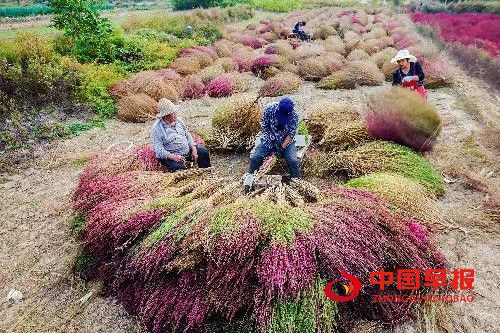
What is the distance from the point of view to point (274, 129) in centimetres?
471

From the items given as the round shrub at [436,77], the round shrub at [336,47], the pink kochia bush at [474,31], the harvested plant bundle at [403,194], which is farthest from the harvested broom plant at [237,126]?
the pink kochia bush at [474,31]

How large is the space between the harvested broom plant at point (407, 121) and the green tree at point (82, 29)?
725 cm

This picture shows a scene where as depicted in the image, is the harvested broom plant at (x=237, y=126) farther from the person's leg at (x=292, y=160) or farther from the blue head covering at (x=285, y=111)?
the blue head covering at (x=285, y=111)

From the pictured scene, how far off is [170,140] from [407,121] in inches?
114

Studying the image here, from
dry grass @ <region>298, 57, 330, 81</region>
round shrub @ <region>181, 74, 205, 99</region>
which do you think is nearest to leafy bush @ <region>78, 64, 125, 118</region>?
round shrub @ <region>181, 74, 205, 99</region>

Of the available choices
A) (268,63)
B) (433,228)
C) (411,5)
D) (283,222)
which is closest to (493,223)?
(433,228)

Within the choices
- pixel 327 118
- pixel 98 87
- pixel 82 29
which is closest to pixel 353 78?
pixel 327 118

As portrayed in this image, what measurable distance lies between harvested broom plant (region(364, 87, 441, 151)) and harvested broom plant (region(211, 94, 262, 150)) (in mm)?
1781

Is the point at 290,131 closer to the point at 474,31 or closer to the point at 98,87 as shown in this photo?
the point at 98,87

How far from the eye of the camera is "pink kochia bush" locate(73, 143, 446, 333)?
2854mm

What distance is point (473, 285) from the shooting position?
3354 millimetres

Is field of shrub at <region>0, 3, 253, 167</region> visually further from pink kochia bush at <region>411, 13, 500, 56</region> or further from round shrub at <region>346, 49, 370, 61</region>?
pink kochia bush at <region>411, 13, 500, 56</region>

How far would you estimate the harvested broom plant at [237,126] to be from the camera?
19.7 feet

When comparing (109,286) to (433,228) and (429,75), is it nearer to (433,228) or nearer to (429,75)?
(433,228)
